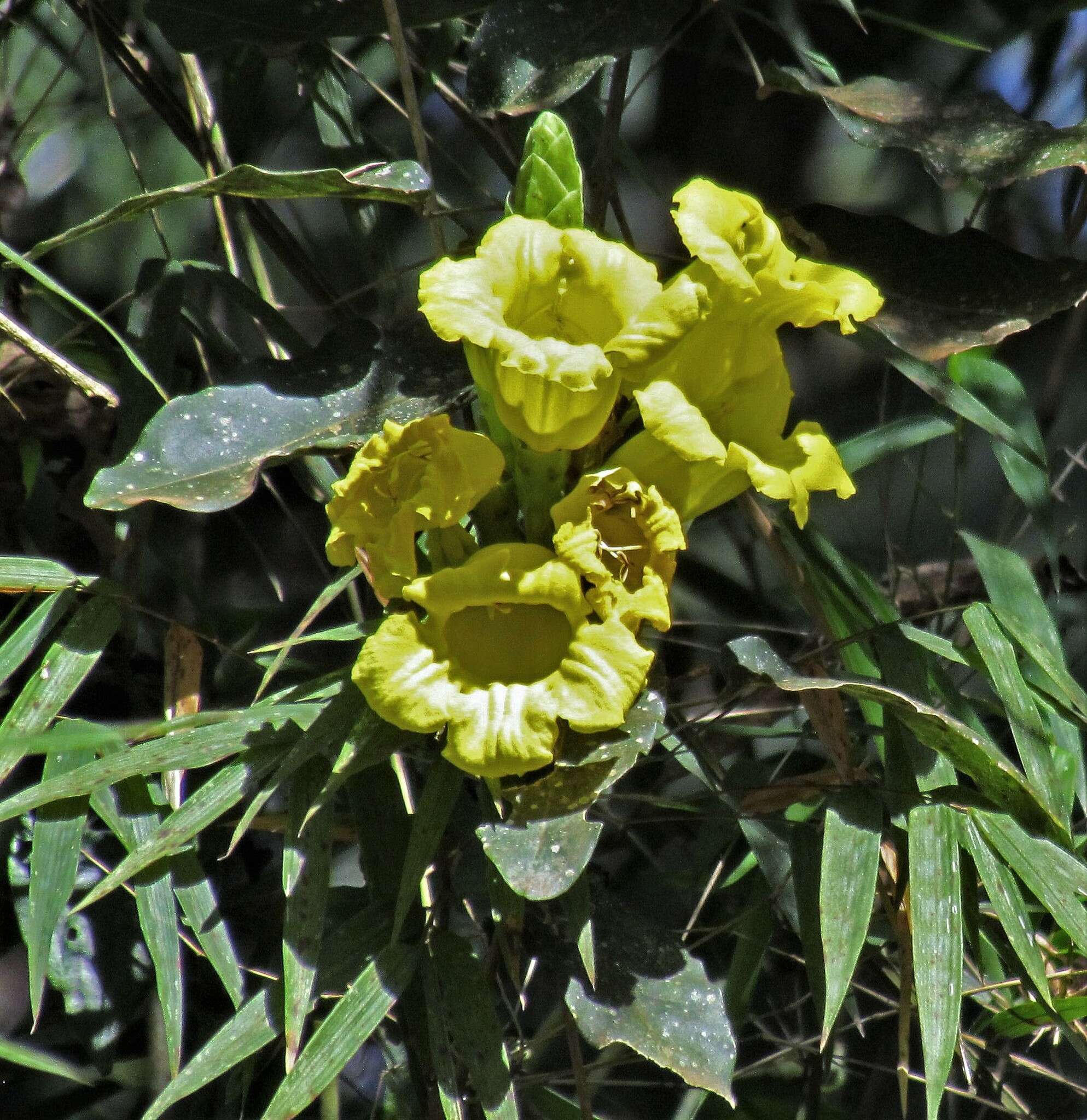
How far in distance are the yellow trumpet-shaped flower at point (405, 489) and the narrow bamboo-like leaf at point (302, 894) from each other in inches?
6.3

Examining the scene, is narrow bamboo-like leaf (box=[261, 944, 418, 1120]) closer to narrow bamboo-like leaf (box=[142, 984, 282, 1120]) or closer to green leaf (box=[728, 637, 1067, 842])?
narrow bamboo-like leaf (box=[142, 984, 282, 1120])

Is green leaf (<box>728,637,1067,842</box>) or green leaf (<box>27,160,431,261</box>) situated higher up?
green leaf (<box>27,160,431,261</box>)

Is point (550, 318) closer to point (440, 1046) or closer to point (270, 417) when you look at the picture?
point (270, 417)

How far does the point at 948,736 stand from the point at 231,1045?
50 centimetres

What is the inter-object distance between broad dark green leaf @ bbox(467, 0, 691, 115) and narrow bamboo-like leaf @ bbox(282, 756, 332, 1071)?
483 millimetres

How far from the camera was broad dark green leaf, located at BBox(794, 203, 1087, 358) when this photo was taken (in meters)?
0.79

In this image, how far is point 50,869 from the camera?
75 cm

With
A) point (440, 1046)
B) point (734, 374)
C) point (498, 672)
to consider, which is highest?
point (734, 374)

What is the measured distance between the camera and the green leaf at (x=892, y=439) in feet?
3.24

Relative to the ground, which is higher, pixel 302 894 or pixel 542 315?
pixel 542 315

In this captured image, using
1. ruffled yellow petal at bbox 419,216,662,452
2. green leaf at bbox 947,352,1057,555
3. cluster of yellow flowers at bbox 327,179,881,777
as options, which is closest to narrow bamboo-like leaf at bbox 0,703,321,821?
cluster of yellow flowers at bbox 327,179,881,777

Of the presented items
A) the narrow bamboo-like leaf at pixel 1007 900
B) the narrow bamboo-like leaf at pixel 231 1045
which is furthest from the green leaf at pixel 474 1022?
the narrow bamboo-like leaf at pixel 1007 900

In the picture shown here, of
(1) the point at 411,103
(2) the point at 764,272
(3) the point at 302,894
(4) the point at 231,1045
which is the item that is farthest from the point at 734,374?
(4) the point at 231,1045

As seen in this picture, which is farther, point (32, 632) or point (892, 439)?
point (892, 439)
